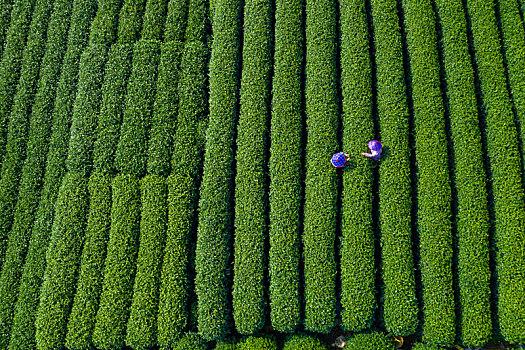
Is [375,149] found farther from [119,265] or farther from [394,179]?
[119,265]

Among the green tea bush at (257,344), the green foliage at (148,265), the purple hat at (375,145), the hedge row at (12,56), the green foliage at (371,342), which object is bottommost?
the green foliage at (371,342)

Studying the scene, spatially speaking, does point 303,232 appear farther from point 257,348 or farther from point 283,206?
point 257,348

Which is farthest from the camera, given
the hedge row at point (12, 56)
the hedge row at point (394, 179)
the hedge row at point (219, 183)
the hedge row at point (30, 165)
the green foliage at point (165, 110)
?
the hedge row at point (12, 56)

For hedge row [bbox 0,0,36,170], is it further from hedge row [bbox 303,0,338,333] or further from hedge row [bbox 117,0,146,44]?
hedge row [bbox 303,0,338,333]

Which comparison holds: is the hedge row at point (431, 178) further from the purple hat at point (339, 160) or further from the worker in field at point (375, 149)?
the purple hat at point (339, 160)

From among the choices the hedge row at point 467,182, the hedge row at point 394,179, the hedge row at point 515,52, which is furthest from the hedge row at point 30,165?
the hedge row at point 515,52
